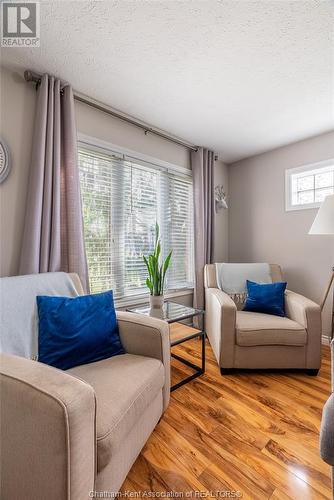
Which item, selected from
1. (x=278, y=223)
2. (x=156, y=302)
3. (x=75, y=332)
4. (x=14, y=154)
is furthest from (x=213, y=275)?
(x=14, y=154)

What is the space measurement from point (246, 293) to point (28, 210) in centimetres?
→ 203

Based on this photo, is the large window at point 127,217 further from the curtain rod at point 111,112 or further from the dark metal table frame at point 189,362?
the dark metal table frame at point 189,362

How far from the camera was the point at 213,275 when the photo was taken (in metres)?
2.55

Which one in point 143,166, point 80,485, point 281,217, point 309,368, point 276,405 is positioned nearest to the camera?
point 80,485

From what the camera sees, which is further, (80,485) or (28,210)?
(28,210)

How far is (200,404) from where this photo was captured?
1.56 metres

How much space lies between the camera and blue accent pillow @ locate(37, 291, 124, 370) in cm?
117

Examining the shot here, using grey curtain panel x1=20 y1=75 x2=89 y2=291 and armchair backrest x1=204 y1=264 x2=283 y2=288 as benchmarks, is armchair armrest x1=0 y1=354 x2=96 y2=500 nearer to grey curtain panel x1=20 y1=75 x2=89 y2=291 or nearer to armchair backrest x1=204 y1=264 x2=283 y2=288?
grey curtain panel x1=20 y1=75 x2=89 y2=291

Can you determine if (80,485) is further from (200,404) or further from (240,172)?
(240,172)

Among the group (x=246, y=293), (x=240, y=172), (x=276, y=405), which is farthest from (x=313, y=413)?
(x=240, y=172)

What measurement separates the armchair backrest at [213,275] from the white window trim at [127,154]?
3.73 ft

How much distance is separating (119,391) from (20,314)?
25.3 inches

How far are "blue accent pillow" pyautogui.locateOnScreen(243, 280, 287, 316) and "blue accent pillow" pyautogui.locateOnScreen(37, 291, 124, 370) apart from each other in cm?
135

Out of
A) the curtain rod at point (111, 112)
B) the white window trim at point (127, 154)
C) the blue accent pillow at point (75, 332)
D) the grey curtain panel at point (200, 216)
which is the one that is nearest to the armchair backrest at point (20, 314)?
the blue accent pillow at point (75, 332)
